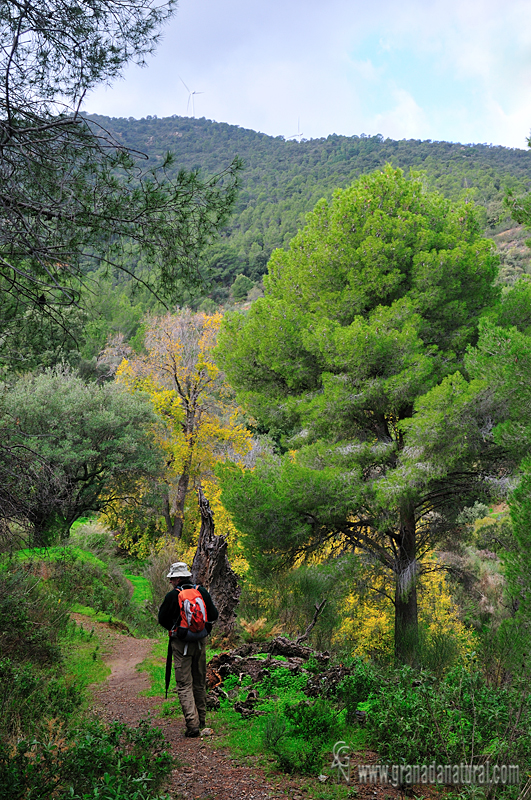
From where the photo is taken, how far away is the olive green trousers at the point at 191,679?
14.1ft

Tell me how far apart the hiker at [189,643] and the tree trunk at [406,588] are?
4.67 metres

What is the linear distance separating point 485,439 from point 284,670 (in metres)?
4.39

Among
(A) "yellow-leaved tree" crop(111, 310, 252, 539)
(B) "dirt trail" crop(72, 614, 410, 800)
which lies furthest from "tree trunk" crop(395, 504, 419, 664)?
(A) "yellow-leaved tree" crop(111, 310, 252, 539)

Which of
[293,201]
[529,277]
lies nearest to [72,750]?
[529,277]

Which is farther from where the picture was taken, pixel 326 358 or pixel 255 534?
pixel 326 358

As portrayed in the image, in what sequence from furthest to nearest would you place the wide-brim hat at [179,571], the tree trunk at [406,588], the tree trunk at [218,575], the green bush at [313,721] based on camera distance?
the tree trunk at [406,588] < the tree trunk at [218,575] < the wide-brim hat at [179,571] < the green bush at [313,721]

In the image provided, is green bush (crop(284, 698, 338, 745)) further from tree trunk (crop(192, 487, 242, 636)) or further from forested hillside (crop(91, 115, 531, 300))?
forested hillside (crop(91, 115, 531, 300))

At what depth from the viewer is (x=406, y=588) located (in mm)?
8750

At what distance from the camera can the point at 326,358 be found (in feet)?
29.8

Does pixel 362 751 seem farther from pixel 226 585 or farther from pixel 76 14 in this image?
pixel 76 14

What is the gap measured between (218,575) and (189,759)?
13.1ft

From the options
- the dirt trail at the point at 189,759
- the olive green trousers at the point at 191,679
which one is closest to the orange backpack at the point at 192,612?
the olive green trousers at the point at 191,679

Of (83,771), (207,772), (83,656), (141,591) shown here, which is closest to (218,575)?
(83,656)

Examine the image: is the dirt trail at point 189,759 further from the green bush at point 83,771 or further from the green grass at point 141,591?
the green grass at point 141,591
